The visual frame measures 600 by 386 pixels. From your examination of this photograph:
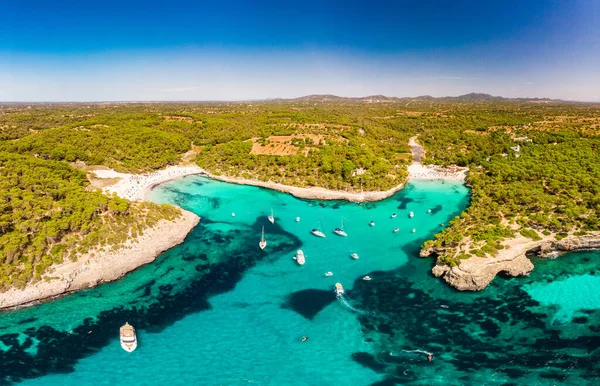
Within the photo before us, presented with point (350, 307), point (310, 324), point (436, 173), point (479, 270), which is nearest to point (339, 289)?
point (350, 307)

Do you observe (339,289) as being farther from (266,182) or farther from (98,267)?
(266,182)

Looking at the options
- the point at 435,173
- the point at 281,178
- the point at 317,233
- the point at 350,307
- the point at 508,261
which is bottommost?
the point at 350,307

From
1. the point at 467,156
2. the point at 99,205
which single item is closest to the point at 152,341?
the point at 99,205

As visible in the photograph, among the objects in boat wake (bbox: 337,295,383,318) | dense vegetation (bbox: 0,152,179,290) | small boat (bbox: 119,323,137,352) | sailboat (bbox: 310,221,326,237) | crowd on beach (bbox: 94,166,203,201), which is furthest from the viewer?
crowd on beach (bbox: 94,166,203,201)

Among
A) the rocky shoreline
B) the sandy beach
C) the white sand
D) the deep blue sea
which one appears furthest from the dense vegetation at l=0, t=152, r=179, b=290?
the white sand

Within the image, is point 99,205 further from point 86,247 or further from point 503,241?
point 503,241

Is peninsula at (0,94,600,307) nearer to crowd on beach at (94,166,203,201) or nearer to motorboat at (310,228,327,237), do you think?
crowd on beach at (94,166,203,201)
